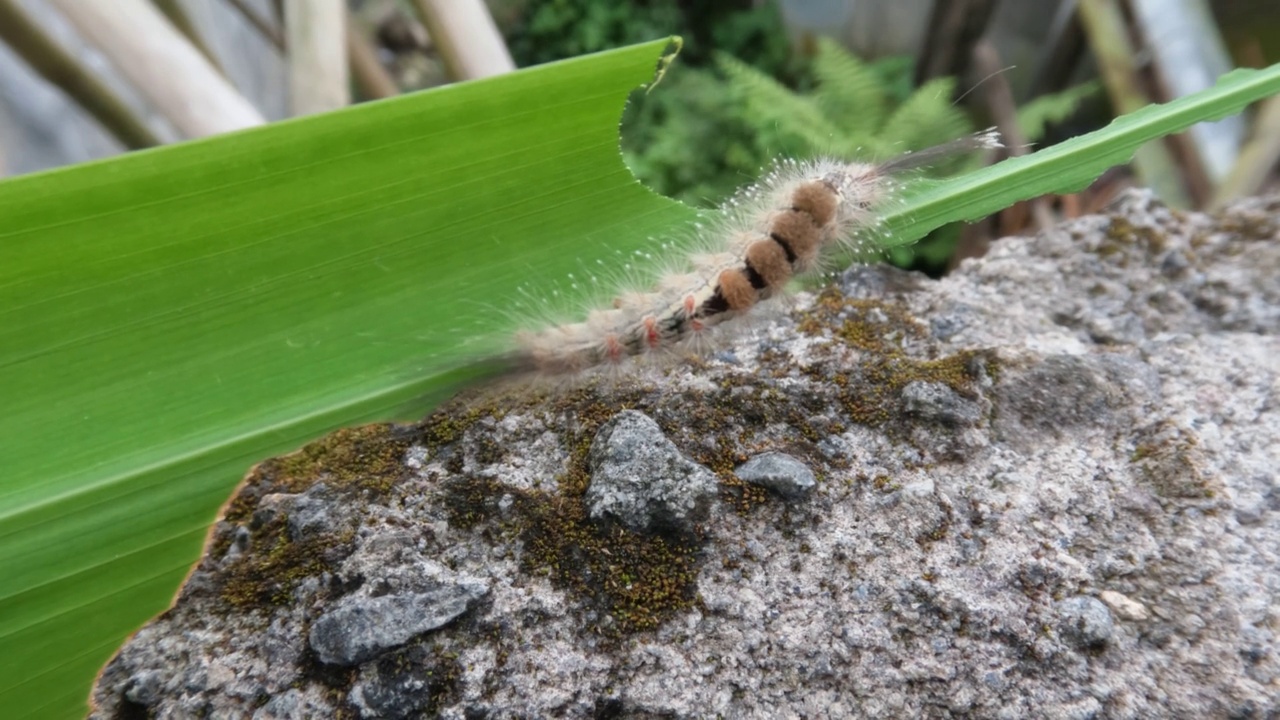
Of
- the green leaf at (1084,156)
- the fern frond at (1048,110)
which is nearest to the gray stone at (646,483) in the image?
the green leaf at (1084,156)

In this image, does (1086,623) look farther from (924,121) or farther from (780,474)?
(924,121)

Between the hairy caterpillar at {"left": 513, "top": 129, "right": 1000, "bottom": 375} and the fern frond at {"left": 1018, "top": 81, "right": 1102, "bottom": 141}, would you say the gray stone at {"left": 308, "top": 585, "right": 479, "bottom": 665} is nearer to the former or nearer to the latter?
the hairy caterpillar at {"left": 513, "top": 129, "right": 1000, "bottom": 375}

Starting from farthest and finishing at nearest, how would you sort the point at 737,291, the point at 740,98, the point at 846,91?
the point at 740,98 < the point at 846,91 < the point at 737,291

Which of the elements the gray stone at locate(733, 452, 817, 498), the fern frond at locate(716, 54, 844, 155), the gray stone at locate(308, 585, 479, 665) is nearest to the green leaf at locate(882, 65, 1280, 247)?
the gray stone at locate(733, 452, 817, 498)

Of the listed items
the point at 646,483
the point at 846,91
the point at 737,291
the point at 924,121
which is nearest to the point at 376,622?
the point at 646,483

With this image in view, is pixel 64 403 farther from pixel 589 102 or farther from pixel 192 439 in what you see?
pixel 589 102

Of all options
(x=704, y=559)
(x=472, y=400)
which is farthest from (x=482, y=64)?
(x=704, y=559)
